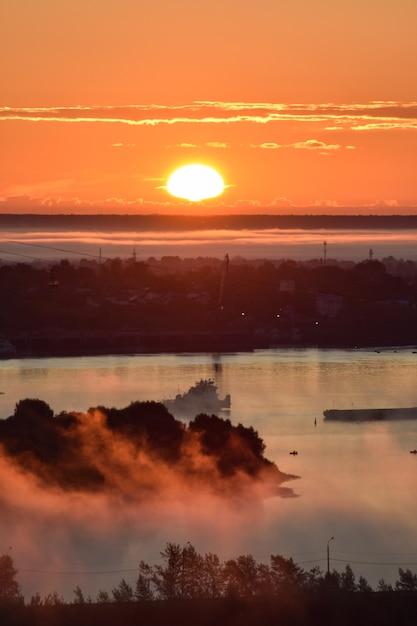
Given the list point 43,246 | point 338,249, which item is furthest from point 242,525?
point 338,249

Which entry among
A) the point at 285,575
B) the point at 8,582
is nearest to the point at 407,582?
Answer: the point at 285,575

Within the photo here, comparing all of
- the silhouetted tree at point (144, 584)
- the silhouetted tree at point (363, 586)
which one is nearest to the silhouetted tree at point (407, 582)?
the silhouetted tree at point (363, 586)

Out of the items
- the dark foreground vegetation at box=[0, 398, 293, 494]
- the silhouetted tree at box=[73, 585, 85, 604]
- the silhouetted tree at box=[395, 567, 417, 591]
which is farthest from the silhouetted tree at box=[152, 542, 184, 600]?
the dark foreground vegetation at box=[0, 398, 293, 494]

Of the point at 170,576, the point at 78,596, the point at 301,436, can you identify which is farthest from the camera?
the point at 301,436

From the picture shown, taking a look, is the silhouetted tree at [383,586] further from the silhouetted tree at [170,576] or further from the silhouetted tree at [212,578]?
the silhouetted tree at [170,576]

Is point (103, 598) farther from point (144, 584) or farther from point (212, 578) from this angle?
point (212, 578)
